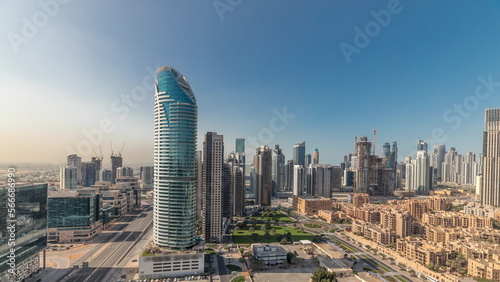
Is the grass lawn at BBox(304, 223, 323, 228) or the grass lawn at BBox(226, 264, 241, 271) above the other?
the grass lawn at BBox(226, 264, 241, 271)

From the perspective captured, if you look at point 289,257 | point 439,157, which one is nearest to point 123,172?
point 289,257

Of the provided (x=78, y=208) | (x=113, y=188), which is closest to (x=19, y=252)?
(x=78, y=208)

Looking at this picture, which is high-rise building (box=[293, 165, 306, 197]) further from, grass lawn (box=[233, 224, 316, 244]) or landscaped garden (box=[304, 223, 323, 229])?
grass lawn (box=[233, 224, 316, 244])

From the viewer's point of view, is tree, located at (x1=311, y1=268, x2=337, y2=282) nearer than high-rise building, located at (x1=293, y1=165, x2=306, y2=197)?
Yes

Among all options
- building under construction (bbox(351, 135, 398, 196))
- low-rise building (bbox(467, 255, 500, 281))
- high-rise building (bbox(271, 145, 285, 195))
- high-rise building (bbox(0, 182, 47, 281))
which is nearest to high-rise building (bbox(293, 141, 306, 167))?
high-rise building (bbox(271, 145, 285, 195))

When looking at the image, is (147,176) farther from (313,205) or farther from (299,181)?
(313,205)

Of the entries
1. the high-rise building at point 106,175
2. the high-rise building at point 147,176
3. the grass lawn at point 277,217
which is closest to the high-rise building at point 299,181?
the grass lawn at point 277,217
